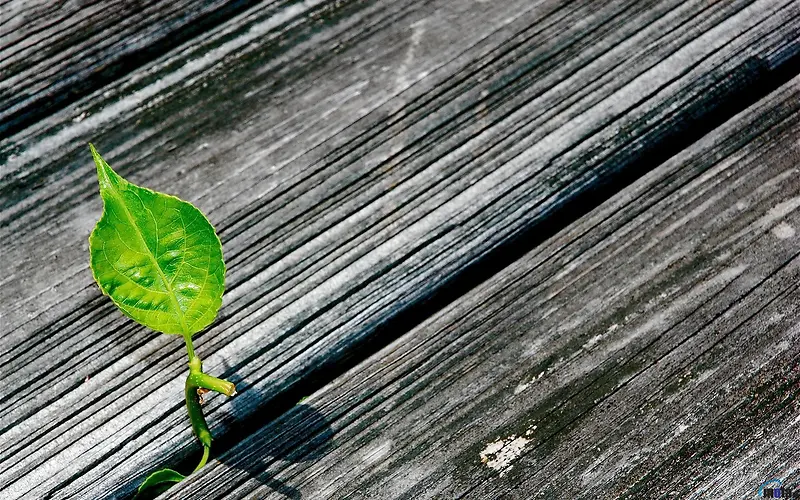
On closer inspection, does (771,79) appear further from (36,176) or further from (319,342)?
(36,176)

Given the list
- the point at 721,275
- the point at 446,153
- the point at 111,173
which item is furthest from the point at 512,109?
the point at 111,173

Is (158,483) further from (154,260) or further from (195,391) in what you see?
(154,260)

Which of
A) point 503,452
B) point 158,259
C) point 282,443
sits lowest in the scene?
point 503,452

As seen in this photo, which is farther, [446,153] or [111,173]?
[446,153]

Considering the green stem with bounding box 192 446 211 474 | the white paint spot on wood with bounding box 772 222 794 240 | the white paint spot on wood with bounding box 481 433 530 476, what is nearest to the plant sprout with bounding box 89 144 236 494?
the green stem with bounding box 192 446 211 474

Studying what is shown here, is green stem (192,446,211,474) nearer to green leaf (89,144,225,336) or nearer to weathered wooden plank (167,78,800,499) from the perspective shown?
weathered wooden plank (167,78,800,499)

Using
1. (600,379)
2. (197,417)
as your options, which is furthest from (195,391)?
(600,379)
